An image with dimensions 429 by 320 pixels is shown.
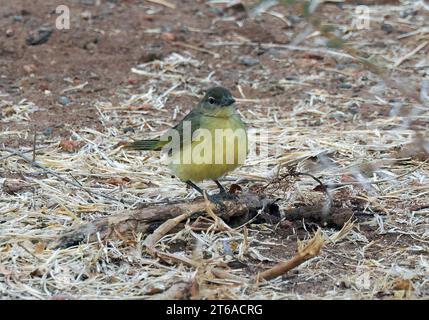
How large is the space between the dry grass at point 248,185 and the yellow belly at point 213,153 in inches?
16.8

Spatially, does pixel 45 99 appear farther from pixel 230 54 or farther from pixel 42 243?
pixel 42 243

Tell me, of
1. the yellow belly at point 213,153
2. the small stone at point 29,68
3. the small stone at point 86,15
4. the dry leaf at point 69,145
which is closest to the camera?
the yellow belly at point 213,153

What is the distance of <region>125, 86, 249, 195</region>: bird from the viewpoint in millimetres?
6027

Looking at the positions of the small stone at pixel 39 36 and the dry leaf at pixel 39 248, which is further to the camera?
the small stone at pixel 39 36

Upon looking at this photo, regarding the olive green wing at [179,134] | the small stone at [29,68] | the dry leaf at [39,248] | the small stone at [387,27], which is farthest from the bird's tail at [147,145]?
the small stone at [387,27]

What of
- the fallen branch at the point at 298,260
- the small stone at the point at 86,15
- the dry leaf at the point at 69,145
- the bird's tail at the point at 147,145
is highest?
the fallen branch at the point at 298,260

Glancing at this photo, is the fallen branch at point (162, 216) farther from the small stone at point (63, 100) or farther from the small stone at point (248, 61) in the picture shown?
the small stone at point (248, 61)

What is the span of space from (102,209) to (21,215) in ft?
1.87

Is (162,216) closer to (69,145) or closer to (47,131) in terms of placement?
(69,145)

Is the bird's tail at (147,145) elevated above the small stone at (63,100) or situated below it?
above

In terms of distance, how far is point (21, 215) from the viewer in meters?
6.08

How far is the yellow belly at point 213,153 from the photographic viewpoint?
6.00 metres

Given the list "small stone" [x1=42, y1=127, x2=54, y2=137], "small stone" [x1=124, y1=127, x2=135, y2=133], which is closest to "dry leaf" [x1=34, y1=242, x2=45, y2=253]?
"small stone" [x1=42, y1=127, x2=54, y2=137]
